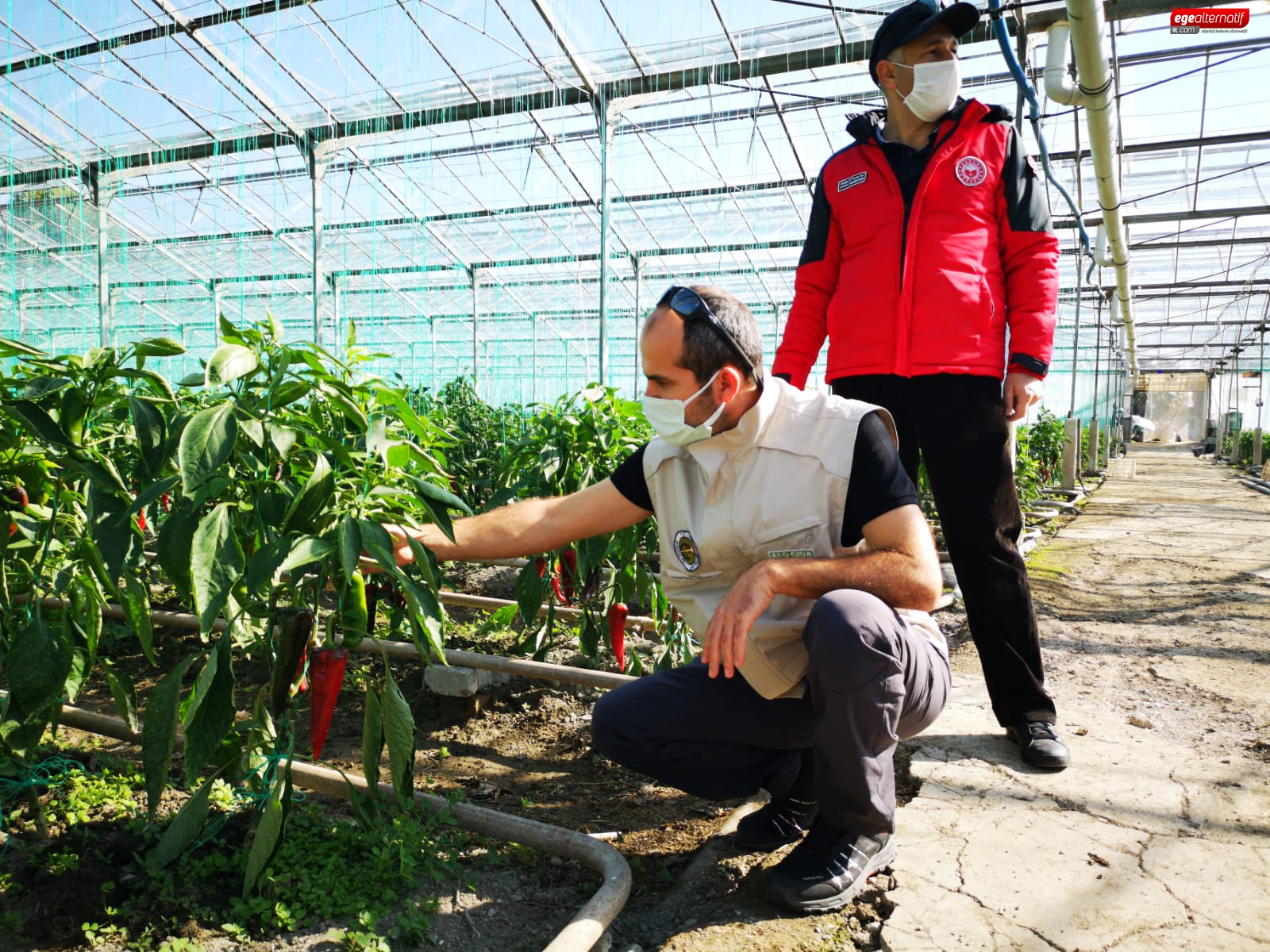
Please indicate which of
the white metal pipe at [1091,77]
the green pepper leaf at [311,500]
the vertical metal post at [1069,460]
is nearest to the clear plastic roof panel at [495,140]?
the white metal pipe at [1091,77]

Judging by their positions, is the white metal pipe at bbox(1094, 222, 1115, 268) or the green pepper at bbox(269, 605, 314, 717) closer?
the green pepper at bbox(269, 605, 314, 717)

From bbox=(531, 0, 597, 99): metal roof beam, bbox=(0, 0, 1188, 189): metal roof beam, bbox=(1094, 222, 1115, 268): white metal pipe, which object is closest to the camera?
bbox=(0, 0, 1188, 189): metal roof beam

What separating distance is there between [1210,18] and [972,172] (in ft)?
25.5

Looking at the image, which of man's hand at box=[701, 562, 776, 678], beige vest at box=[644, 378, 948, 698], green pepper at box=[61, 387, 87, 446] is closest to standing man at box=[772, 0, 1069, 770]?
beige vest at box=[644, 378, 948, 698]

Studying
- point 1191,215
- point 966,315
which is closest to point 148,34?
point 966,315

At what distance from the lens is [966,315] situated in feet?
7.67

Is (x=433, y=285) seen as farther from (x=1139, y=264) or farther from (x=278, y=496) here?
(x=278, y=496)

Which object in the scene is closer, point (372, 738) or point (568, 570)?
point (372, 738)

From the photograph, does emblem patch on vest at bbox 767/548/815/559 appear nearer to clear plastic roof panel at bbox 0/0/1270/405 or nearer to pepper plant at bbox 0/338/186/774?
pepper plant at bbox 0/338/186/774

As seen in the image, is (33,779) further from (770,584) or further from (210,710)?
(770,584)

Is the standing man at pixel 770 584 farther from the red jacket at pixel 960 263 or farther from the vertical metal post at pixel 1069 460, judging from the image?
the vertical metal post at pixel 1069 460

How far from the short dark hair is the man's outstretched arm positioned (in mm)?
417

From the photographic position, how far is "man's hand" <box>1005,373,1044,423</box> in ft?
7.71

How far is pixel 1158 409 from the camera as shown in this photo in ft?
154
